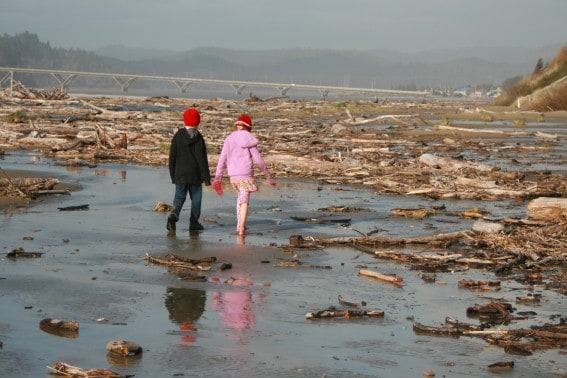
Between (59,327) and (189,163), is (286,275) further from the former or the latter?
(189,163)

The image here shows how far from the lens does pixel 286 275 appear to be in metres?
10.9

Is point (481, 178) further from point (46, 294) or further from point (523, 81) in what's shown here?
point (523, 81)

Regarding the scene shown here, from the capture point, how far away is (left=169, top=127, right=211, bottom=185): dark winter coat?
551 inches

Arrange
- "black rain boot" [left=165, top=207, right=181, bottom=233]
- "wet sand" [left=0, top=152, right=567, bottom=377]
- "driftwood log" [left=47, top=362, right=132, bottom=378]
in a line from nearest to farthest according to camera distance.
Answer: "driftwood log" [left=47, top=362, right=132, bottom=378] → "wet sand" [left=0, top=152, right=567, bottom=377] → "black rain boot" [left=165, top=207, right=181, bottom=233]

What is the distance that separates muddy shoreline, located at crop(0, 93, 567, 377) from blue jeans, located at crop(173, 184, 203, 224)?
45cm

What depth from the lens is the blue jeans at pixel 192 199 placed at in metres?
13.8

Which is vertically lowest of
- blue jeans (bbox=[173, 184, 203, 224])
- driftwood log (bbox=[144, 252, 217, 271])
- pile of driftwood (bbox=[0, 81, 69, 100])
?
pile of driftwood (bbox=[0, 81, 69, 100])

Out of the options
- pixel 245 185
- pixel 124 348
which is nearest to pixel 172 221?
pixel 245 185

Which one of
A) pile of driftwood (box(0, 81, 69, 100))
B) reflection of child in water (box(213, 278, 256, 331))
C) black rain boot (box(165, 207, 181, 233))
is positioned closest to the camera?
reflection of child in water (box(213, 278, 256, 331))

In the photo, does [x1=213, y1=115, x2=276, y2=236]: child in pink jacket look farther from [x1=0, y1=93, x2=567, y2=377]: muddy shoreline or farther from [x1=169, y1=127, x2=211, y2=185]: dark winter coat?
[x1=0, y1=93, x2=567, y2=377]: muddy shoreline

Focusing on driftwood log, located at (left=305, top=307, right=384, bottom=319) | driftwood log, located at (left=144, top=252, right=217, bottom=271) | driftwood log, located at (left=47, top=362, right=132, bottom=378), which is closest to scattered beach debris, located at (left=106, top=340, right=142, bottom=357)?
driftwood log, located at (left=47, top=362, right=132, bottom=378)

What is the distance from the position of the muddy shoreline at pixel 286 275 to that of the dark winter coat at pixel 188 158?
79cm

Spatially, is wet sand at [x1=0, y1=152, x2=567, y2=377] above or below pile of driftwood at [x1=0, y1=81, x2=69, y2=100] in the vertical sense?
above

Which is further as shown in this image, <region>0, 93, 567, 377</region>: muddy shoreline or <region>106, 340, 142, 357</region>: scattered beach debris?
<region>0, 93, 567, 377</region>: muddy shoreline
